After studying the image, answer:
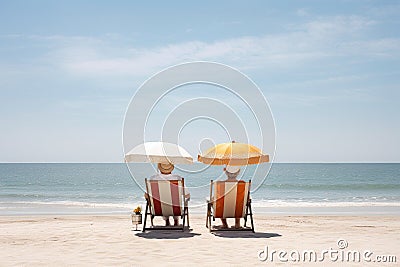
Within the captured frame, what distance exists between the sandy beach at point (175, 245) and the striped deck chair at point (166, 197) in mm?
391

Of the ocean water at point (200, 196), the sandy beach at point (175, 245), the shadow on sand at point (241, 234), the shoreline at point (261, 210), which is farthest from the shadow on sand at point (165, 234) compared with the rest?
the shoreline at point (261, 210)

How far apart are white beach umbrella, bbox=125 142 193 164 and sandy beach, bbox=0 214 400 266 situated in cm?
128

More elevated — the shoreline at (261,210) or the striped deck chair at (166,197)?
the striped deck chair at (166,197)

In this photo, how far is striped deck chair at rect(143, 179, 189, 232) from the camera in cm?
886

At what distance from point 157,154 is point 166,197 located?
789 millimetres

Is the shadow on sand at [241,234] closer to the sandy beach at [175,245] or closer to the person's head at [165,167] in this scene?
the sandy beach at [175,245]

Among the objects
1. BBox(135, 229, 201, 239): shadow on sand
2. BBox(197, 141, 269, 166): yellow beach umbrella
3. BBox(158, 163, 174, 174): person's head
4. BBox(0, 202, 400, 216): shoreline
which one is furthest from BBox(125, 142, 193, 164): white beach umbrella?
BBox(0, 202, 400, 216): shoreline

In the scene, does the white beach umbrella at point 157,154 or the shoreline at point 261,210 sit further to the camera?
the shoreline at point 261,210

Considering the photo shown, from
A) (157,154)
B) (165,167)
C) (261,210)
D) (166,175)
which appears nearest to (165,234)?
(166,175)

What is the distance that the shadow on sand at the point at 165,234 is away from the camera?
8.38 metres

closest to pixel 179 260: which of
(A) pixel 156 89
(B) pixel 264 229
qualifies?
(B) pixel 264 229

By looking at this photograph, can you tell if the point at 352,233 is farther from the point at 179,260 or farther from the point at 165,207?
the point at 179,260

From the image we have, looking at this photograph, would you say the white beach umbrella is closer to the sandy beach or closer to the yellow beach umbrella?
the yellow beach umbrella

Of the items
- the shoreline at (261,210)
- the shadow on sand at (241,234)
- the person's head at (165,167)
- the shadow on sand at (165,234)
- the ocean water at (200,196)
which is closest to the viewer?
the shadow on sand at (165,234)
